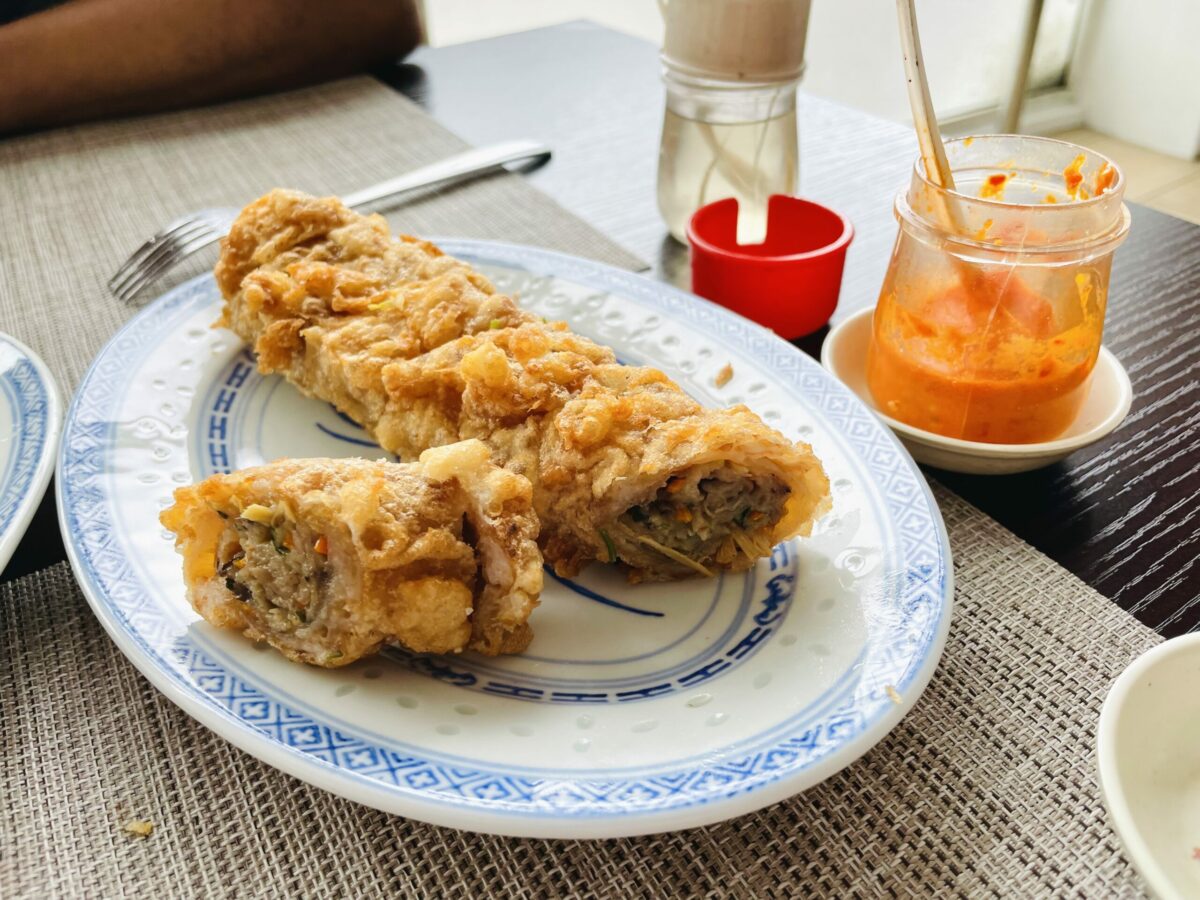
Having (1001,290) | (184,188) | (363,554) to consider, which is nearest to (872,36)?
(184,188)

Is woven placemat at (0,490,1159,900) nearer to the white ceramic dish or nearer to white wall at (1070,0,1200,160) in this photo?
the white ceramic dish

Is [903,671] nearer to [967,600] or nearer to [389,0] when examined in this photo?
[967,600]

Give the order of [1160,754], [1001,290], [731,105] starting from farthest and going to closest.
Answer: [731,105]
[1001,290]
[1160,754]

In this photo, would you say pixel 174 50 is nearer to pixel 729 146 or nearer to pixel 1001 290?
pixel 729 146

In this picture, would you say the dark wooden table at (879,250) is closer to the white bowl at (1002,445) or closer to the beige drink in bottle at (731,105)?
the white bowl at (1002,445)

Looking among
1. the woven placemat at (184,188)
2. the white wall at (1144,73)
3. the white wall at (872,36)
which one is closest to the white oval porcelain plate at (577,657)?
the woven placemat at (184,188)

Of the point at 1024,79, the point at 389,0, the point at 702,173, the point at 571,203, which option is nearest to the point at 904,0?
the point at 702,173
